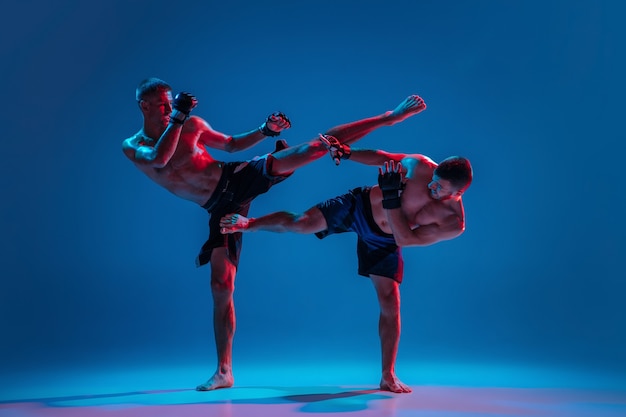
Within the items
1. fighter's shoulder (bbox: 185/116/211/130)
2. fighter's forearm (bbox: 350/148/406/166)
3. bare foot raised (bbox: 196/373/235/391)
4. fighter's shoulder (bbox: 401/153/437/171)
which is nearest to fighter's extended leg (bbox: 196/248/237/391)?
bare foot raised (bbox: 196/373/235/391)

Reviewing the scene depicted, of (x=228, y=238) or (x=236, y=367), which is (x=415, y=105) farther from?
(x=236, y=367)

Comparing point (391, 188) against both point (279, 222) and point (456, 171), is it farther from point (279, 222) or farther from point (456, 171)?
point (279, 222)

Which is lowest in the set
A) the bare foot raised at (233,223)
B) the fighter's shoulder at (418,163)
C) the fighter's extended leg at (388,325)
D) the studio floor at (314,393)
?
the studio floor at (314,393)

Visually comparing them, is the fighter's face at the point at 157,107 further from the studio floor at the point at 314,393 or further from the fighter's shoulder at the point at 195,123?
the studio floor at the point at 314,393

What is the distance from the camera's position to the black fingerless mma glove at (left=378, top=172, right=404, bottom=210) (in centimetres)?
459

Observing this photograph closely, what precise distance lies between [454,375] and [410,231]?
67.9 inches

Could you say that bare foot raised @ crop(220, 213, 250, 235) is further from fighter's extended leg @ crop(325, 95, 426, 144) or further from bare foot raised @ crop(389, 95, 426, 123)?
bare foot raised @ crop(389, 95, 426, 123)

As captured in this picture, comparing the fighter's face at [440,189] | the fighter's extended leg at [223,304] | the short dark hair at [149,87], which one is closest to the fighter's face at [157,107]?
the short dark hair at [149,87]

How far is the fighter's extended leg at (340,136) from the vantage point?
4992mm

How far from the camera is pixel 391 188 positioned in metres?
4.61

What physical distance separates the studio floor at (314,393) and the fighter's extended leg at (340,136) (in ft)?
5.07

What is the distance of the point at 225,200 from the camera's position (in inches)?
207

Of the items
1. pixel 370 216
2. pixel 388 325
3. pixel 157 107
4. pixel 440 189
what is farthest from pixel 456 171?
pixel 157 107

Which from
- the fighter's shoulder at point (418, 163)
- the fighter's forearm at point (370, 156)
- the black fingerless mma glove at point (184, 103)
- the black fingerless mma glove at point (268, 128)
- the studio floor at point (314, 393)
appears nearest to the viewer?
the studio floor at point (314, 393)
